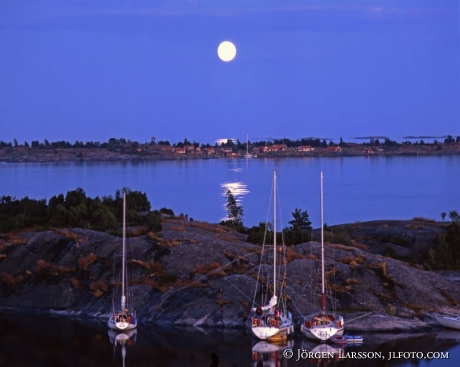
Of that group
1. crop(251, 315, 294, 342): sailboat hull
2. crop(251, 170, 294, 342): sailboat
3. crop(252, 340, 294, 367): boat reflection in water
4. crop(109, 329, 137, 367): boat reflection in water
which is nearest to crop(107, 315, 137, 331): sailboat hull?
crop(109, 329, 137, 367): boat reflection in water

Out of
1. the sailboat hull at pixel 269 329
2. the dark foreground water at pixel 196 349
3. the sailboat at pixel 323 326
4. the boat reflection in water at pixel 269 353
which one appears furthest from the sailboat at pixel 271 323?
the sailboat at pixel 323 326

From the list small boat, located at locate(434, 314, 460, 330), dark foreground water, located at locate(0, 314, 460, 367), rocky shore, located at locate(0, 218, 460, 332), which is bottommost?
dark foreground water, located at locate(0, 314, 460, 367)

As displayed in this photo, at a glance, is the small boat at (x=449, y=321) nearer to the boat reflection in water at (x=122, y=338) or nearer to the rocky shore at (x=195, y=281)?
the rocky shore at (x=195, y=281)

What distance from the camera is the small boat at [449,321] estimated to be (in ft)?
124

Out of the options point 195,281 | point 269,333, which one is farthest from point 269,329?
point 195,281

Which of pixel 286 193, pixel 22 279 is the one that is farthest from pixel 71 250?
pixel 286 193

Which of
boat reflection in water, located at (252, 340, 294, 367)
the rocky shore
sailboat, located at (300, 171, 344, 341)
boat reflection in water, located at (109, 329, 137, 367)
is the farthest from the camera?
the rocky shore

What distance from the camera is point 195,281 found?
4169cm

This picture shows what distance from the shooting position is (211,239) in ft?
154

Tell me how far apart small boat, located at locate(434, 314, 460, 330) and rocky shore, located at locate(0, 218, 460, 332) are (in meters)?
0.36

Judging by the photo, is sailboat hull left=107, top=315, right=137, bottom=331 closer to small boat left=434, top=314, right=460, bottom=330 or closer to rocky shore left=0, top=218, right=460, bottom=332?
rocky shore left=0, top=218, right=460, bottom=332

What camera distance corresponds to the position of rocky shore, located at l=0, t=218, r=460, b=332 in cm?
3925

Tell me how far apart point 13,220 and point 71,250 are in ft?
25.0

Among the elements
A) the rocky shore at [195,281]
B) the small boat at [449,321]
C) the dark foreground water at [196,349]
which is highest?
the rocky shore at [195,281]
